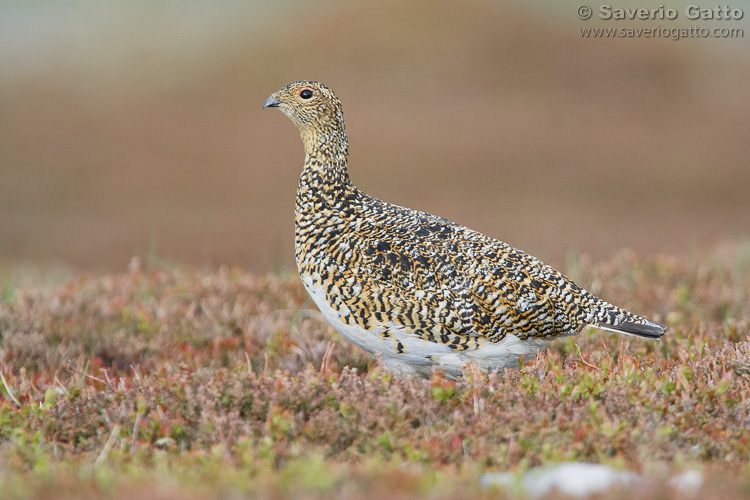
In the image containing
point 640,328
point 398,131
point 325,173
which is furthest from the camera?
point 398,131

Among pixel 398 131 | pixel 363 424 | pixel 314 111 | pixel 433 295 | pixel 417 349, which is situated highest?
pixel 398 131

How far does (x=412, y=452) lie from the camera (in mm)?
4051

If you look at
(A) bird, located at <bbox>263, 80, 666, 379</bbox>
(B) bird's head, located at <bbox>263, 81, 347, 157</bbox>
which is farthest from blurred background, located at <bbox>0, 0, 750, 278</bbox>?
(A) bird, located at <bbox>263, 80, 666, 379</bbox>

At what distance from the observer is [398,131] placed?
24.3 m

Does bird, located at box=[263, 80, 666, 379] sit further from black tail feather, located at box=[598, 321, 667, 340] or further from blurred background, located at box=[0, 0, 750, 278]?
blurred background, located at box=[0, 0, 750, 278]

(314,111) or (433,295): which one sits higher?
(314,111)

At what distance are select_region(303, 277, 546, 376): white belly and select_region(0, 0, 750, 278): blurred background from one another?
13030 millimetres

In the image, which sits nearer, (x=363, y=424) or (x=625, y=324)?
(x=363, y=424)

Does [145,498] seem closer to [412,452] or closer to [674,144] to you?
[412,452]

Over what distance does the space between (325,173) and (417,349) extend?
1563 mm

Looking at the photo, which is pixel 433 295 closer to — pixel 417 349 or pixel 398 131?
pixel 417 349

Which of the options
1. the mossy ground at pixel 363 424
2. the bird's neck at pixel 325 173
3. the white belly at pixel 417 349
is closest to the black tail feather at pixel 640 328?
the mossy ground at pixel 363 424

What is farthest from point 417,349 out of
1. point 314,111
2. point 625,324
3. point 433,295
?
point 314,111

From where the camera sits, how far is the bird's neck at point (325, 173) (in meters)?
6.14
